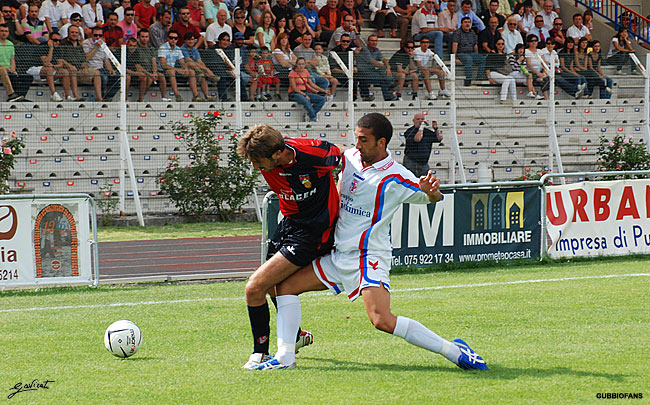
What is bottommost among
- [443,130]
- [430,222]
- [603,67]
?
[430,222]

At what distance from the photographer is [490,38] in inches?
972

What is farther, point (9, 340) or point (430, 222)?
point (430, 222)

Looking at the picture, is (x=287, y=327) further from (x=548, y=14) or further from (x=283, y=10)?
(x=548, y=14)

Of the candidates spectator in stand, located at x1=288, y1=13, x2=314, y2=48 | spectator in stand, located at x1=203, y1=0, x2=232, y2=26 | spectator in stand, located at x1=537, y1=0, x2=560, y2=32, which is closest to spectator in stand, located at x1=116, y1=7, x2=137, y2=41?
spectator in stand, located at x1=203, y1=0, x2=232, y2=26

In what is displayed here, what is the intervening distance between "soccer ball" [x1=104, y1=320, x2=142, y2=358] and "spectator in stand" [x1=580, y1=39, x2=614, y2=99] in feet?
61.8

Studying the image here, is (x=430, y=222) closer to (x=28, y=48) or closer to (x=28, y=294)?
(x=28, y=294)

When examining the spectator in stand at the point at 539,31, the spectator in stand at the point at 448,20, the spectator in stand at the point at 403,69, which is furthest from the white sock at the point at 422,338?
the spectator in stand at the point at 539,31

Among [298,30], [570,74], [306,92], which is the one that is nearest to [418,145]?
[306,92]

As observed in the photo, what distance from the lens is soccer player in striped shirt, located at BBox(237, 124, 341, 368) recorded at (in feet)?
20.0

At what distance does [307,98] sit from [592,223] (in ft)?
33.4

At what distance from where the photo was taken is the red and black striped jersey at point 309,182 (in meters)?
6.10

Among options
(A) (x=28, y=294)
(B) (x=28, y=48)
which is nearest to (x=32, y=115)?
(B) (x=28, y=48)

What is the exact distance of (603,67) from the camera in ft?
74.7

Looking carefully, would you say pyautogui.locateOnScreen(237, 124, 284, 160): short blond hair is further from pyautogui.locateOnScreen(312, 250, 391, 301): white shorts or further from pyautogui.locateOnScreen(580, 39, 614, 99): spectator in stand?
pyautogui.locateOnScreen(580, 39, 614, 99): spectator in stand
